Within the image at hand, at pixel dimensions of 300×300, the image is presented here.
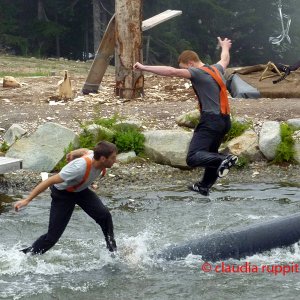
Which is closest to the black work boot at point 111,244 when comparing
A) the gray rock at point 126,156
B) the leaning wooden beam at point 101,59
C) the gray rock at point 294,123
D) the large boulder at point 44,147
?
the large boulder at point 44,147

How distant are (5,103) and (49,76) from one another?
5.18 m

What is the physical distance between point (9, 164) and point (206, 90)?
12.8ft

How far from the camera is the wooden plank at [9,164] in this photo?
43.8 ft

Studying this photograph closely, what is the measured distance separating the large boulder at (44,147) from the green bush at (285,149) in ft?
11.5

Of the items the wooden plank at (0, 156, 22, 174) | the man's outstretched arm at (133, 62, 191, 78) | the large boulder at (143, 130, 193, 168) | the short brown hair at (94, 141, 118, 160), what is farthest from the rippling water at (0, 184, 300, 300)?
the man's outstretched arm at (133, 62, 191, 78)

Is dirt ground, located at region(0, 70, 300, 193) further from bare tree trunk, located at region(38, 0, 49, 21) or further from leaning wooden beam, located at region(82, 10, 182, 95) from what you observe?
bare tree trunk, located at region(38, 0, 49, 21)

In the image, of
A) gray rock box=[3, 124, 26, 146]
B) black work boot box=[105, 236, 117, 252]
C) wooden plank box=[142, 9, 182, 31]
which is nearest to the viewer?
black work boot box=[105, 236, 117, 252]

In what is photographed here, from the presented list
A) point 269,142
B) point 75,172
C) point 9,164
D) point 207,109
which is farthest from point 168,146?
point 75,172

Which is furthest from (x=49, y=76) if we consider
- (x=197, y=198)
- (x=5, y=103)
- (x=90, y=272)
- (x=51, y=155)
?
(x=90, y=272)

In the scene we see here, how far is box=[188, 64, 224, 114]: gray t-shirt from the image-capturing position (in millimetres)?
10945

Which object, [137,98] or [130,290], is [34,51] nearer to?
[137,98]

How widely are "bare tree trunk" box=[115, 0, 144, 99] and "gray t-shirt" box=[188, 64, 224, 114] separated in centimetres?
726

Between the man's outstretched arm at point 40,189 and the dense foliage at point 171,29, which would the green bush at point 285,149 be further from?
the dense foliage at point 171,29

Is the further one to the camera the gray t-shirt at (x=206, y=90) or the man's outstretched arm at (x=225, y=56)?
the man's outstretched arm at (x=225, y=56)
